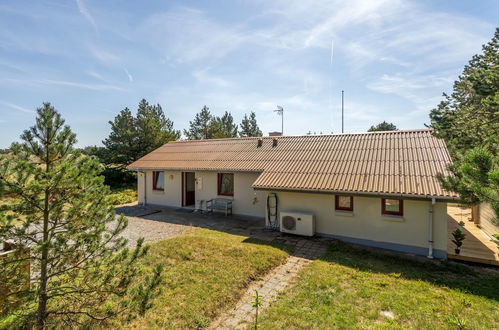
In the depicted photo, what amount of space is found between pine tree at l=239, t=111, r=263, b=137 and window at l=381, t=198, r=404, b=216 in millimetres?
40463

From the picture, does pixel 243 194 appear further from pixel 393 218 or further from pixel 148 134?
pixel 148 134

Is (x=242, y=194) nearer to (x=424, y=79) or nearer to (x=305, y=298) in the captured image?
(x=305, y=298)

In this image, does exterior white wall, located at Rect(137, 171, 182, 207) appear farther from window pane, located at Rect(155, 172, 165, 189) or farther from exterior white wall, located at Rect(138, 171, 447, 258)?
exterior white wall, located at Rect(138, 171, 447, 258)

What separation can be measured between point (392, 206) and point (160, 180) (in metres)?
13.3

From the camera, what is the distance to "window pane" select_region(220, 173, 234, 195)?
13.4 m

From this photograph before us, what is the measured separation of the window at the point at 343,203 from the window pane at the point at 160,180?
1106cm

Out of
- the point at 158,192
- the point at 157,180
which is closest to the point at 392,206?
the point at 158,192

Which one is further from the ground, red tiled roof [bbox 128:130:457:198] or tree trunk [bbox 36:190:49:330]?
red tiled roof [bbox 128:130:457:198]

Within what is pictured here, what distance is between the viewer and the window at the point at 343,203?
9086 mm

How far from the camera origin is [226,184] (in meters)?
13.6

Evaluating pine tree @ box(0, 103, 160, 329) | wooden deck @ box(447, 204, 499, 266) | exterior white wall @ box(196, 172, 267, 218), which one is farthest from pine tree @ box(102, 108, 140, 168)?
wooden deck @ box(447, 204, 499, 266)

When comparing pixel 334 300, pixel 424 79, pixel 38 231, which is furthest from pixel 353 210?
pixel 38 231

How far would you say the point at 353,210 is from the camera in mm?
8867

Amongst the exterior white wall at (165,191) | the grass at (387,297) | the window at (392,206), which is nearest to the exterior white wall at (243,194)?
the exterior white wall at (165,191)
